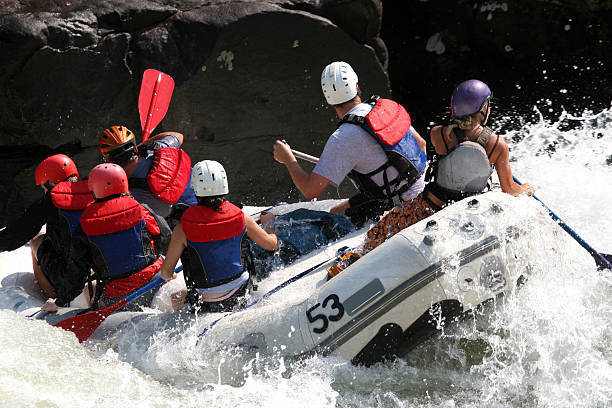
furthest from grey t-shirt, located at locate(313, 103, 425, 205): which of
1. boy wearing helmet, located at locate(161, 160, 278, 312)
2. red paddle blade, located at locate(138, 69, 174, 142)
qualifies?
red paddle blade, located at locate(138, 69, 174, 142)

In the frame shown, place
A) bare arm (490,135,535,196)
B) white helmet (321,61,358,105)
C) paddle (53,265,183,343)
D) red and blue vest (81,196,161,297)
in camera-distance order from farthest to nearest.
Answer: white helmet (321,61,358,105) → paddle (53,265,183,343) → red and blue vest (81,196,161,297) → bare arm (490,135,535,196)

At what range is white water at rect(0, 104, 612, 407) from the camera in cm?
302

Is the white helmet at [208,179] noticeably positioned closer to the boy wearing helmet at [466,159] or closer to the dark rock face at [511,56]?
the boy wearing helmet at [466,159]

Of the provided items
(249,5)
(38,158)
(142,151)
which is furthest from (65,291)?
(249,5)

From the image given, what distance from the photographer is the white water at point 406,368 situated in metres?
3.02

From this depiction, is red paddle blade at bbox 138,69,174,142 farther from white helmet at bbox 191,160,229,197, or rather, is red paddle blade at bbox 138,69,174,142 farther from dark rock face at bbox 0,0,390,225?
white helmet at bbox 191,160,229,197

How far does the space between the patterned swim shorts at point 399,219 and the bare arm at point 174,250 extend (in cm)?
90

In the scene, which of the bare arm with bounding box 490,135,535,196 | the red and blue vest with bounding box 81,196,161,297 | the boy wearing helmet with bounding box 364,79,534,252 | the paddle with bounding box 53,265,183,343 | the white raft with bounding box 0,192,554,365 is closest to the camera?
the white raft with bounding box 0,192,554,365

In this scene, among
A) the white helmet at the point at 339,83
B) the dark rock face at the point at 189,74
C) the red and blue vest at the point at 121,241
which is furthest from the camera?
the dark rock face at the point at 189,74

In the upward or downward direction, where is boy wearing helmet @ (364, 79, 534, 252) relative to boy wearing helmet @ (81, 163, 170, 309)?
upward

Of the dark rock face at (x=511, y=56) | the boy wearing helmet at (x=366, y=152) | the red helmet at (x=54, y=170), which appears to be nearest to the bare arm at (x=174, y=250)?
the boy wearing helmet at (x=366, y=152)

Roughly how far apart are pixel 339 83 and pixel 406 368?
60.2 inches

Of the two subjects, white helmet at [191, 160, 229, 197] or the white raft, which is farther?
white helmet at [191, 160, 229, 197]

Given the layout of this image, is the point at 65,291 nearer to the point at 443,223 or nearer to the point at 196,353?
the point at 196,353
